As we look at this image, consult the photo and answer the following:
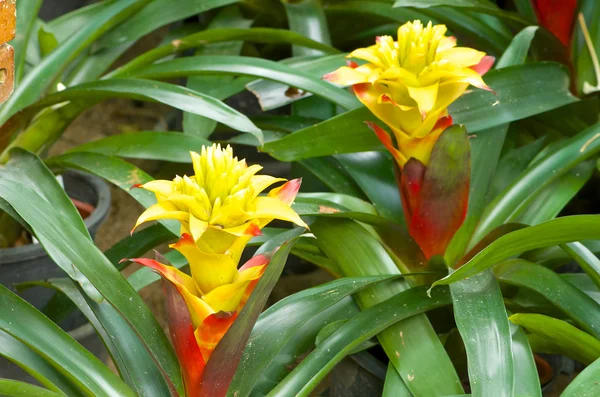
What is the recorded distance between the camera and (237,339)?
2.87 ft

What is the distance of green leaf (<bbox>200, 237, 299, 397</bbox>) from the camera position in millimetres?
860

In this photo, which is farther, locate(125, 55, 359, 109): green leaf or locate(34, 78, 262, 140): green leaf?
locate(125, 55, 359, 109): green leaf

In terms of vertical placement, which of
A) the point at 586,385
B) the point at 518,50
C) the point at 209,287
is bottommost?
the point at 586,385

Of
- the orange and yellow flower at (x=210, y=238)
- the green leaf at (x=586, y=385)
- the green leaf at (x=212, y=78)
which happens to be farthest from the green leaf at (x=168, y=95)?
the green leaf at (x=586, y=385)

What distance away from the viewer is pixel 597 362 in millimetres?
938

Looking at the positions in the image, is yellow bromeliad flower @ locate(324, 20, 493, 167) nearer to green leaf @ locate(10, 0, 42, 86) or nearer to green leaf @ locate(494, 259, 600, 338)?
green leaf @ locate(494, 259, 600, 338)

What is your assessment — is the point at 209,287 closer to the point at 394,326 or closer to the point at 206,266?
the point at 206,266

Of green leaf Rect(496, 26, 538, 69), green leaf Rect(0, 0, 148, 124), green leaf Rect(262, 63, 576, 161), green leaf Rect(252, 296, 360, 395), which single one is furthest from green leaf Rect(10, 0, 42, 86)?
green leaf Rect(496, 26, 538, 69)

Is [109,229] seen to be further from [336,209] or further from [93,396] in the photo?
[93,396]

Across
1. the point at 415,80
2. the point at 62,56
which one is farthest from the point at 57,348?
the point at 62,56

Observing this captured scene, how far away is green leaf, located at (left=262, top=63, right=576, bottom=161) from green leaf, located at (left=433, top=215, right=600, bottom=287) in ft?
1.14

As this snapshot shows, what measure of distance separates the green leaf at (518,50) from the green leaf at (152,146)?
55 cm

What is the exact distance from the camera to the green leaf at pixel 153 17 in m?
1.59

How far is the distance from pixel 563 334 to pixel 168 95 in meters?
0.69
